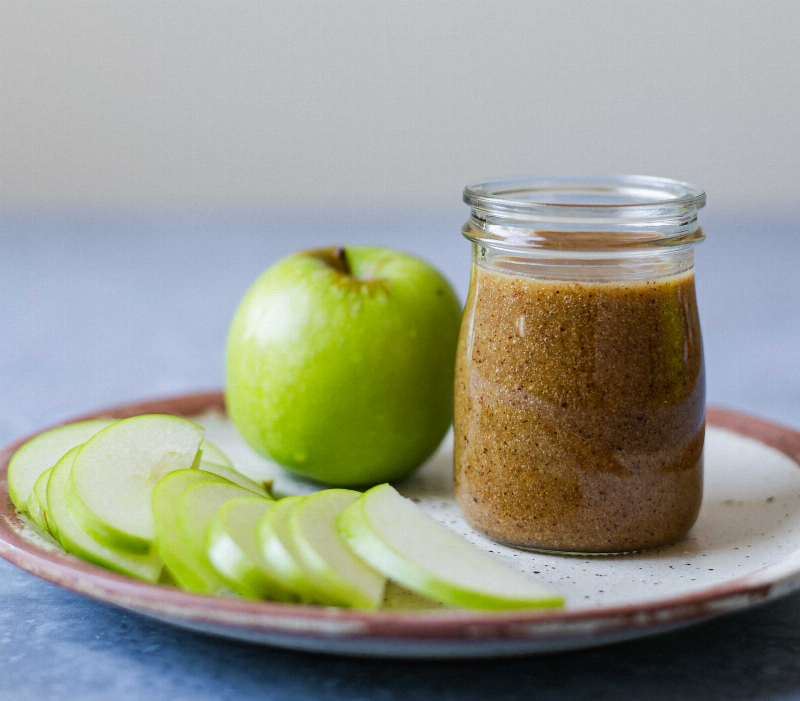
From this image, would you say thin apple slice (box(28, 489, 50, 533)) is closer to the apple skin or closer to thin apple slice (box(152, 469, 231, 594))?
thin apple slice (box(152, 469, 231, 594))

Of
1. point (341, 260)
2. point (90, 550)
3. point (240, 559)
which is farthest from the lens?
point (341, 260)

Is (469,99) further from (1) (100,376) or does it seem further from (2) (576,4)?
(1) (100,376)

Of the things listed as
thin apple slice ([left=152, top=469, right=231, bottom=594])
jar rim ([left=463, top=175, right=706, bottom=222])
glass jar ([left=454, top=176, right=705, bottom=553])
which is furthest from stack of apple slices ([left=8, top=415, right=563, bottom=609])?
jar rim ([left=463, top=175, right=706, bottom=222])

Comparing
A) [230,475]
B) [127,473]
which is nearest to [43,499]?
[127,473]

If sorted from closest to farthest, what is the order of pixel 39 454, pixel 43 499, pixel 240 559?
pixel 240 559, pixel 43 499, pixel 39 454

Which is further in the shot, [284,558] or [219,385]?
[219,385]

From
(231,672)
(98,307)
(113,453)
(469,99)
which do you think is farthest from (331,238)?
(231,672)

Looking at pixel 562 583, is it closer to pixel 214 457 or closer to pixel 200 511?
pixel 200 511
